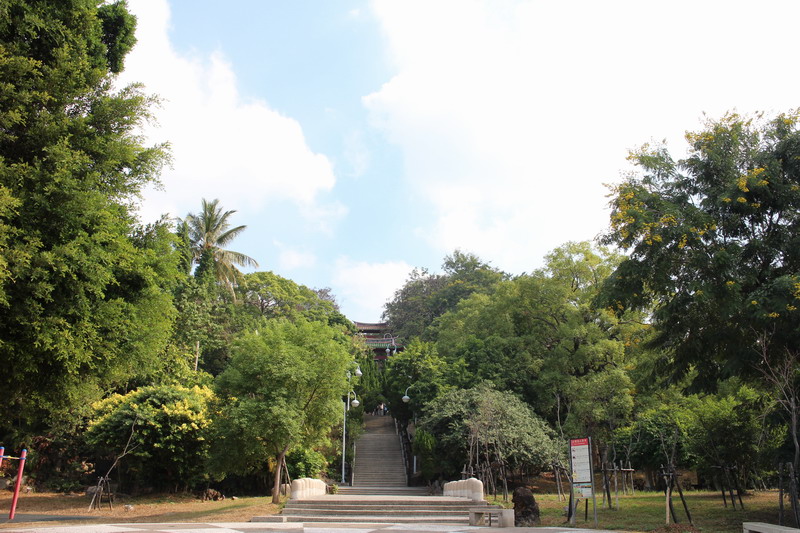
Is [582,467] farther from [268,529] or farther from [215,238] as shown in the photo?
[215,238]

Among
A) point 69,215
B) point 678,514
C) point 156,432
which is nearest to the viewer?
point 69,215

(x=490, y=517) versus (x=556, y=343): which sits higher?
(x=556, y=343)

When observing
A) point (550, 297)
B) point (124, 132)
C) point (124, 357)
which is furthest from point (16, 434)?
point (550, 297)

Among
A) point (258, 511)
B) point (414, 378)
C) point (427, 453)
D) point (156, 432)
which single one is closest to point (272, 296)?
point (414, 378)

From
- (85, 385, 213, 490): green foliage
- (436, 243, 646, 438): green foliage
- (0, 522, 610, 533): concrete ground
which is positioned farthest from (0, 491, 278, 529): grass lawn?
(436, 243, 646, 438): green foliage

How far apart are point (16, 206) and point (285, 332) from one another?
10.3 meters

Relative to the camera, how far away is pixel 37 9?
942cm

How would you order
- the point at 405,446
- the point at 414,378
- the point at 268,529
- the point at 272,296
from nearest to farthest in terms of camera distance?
the point at 268,529, the point at 405,446, the point at 414,378, the point at 272,296

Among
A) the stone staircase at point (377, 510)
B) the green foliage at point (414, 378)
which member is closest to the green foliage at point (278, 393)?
the stone staircase at point (377, 510)

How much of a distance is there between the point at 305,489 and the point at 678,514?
9.89 meters

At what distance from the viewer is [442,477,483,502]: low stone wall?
598 inches

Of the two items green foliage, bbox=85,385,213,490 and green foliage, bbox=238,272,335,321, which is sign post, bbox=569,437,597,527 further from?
green foliage, bbox=238,272,335,321

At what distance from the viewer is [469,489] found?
15.5 metres

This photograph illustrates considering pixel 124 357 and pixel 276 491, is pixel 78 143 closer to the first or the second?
pixel 124 357
